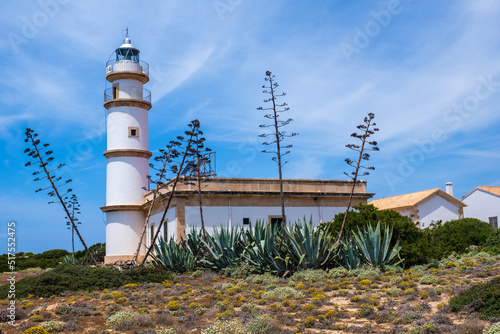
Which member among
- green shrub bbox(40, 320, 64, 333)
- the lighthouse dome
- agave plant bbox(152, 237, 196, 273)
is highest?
the lighthouse dome

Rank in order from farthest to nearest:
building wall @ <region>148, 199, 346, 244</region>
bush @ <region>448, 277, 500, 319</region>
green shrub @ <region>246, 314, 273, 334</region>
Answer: building wall @ <region>148, 199, 346, 244</region> < green shrub @ <region>246, 314, 273, 334</region> < bush @ <region>448, 277, 500, 319</region>

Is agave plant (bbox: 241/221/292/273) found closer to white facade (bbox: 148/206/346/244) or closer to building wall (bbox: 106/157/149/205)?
white facade (bbox: 148/206/346/244)

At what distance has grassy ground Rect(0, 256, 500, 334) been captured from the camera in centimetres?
869

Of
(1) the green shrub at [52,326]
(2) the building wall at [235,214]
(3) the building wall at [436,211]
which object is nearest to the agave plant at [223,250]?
(2) the building wall at [235,214]

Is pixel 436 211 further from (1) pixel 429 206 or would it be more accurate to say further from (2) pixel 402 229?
(2) pixel 402 229

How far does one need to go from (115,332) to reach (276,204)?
47.3 ft

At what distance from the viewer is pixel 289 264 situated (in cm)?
1470

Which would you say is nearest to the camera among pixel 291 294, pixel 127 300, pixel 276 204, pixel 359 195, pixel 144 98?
pixel 291 294

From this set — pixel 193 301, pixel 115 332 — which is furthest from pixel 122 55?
pixel 115 332

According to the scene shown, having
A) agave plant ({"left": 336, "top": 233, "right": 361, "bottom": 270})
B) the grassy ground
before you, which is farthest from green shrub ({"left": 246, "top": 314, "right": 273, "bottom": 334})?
agave plant ({"left": 336, "top": 233, "right": 361, "bottom": 270})

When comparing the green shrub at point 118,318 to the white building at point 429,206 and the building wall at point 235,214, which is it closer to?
the building wall at point 235,214

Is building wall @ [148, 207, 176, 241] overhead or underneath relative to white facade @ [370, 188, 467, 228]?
underneath

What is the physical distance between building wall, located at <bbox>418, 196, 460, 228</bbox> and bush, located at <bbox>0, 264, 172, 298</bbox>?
21.9 m

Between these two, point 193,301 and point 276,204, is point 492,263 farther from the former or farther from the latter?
point 276,204
